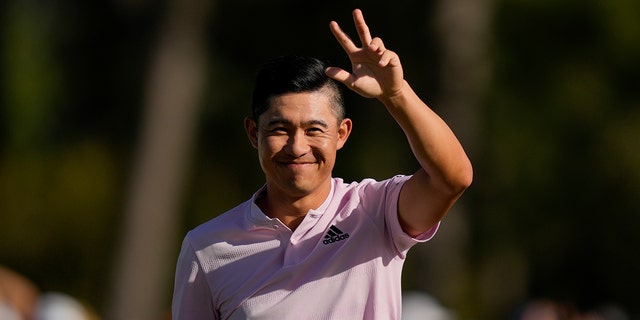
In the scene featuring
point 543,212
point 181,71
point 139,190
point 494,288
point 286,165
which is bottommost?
point 494,288

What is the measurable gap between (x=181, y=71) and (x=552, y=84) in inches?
317

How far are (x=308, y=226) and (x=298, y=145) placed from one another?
1.14 feet

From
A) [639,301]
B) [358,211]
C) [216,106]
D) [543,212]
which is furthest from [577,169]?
[358,211]

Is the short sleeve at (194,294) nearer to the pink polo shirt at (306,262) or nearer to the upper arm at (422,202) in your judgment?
the pink polo shirt at (306,262)

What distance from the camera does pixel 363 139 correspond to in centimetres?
2425

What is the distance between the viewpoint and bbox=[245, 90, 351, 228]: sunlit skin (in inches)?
199

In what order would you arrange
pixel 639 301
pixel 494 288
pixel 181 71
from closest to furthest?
pixel 181 71 < pixel 639 301 < pixel 494 288

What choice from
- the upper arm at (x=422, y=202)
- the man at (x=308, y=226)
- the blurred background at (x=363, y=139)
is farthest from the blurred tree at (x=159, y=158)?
the upper arm at (x=422, y=202)

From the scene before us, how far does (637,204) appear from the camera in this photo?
24328 millimetres

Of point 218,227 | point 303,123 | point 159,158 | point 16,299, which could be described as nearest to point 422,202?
point 303,123

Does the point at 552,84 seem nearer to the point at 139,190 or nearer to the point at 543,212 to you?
the point at 543,212

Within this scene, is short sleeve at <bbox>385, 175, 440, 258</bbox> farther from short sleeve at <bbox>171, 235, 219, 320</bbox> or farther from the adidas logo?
short sleeve at <bbox>171, 235, 219, 320</bbox>

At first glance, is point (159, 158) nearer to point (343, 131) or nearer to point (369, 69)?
point (343, 131)

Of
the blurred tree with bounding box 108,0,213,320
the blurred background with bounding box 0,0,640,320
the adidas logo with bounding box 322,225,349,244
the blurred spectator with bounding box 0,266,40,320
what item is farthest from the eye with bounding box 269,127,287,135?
the blurred background with bounding box 0,0,640,320
